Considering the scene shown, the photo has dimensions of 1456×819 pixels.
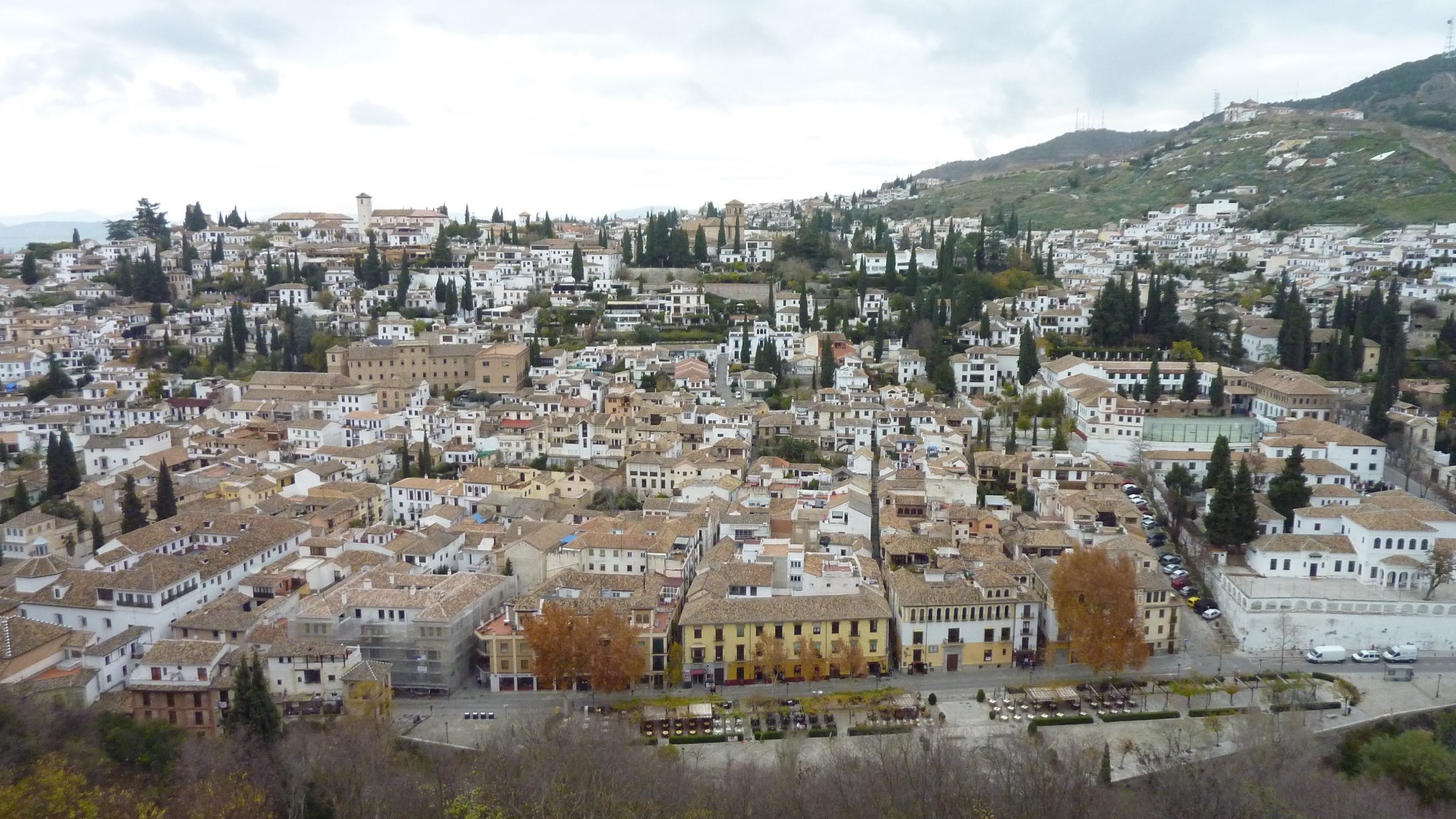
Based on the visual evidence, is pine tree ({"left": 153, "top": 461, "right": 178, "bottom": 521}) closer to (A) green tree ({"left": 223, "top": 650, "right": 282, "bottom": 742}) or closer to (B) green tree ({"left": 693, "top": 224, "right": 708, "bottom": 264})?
(A) green tree ({"left": 223, "top": 650, "right": 282, "bottom": 742})

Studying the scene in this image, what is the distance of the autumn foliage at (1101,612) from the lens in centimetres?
2102

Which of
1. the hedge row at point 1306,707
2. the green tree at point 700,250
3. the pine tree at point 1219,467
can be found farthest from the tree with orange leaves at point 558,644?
the green tree at point 700,250

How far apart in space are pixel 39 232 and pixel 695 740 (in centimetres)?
14783

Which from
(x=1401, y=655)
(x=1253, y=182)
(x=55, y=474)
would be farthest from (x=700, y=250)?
(x=1253, y=182)

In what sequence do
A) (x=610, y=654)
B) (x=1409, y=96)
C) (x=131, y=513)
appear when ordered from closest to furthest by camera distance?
(x=610, y=654)
(x=131, y=513)
(x=1409, y=96)

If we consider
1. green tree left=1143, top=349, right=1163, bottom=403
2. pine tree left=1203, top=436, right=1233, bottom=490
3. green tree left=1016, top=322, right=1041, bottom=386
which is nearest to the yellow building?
pine tree left=1203, top=436, right=1233, bottom=490

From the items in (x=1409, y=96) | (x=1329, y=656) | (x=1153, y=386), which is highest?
(x=1409, y=96)

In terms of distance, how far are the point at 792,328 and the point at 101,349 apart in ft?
112

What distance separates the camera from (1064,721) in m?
20.1

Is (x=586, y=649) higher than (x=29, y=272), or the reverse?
(x=29, y=272)

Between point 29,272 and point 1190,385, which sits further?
point 29,272

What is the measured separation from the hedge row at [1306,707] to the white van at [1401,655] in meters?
2.97

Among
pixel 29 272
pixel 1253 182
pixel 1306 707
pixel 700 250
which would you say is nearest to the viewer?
pixel 1306 707

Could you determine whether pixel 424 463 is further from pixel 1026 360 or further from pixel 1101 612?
pixel 1026 360
